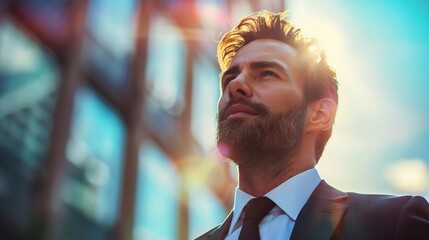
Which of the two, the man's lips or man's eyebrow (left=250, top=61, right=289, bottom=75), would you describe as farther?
man's eyebrow (left=250, top=61, right=289, bottom=75)

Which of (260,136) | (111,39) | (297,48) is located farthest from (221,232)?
(111,39)

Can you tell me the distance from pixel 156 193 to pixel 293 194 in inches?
508

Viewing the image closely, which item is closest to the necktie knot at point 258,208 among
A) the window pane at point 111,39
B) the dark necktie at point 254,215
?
the dark necktie at point 254,215

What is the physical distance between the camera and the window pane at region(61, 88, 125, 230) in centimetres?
1173

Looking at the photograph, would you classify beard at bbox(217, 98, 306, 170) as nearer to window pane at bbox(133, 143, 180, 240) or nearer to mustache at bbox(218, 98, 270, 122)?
mustache at bbox(218, 98, 270, 122)

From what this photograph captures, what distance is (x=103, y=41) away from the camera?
45.3 ft

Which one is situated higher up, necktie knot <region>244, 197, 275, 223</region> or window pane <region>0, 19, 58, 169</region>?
necktie knot <region>244, 197, 275, 223</region>

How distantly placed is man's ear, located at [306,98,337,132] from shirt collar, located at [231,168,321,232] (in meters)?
0.28

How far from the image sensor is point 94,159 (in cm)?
1293

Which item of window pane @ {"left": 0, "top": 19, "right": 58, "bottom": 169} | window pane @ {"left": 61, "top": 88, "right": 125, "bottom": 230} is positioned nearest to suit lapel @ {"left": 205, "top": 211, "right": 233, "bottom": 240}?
window pane @ {"left": 0, "top": 19, "right": 58, "bottom": 169}

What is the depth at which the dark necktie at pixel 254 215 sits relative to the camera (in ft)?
8.26

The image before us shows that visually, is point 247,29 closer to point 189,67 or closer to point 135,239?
point 135,239

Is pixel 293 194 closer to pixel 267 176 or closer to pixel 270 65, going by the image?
pixel 267 176

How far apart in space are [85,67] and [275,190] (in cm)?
1021
